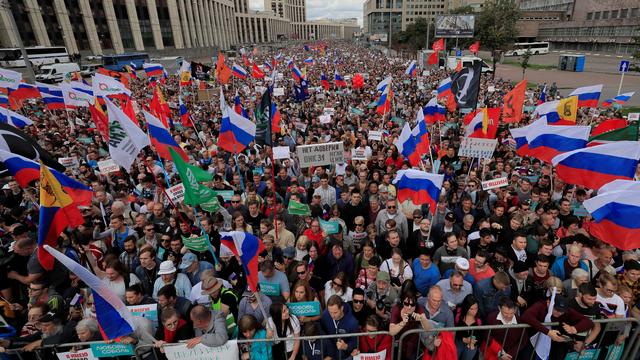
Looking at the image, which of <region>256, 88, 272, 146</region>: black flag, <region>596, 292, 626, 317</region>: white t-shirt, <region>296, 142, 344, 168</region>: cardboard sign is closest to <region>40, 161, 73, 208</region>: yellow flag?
<region>256, 88, 272, 146</region>: black flag

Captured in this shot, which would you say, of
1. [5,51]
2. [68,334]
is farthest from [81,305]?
[5,51]

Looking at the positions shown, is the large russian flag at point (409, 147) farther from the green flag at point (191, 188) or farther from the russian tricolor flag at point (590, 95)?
the russian tricolor flag at point (590, 95)

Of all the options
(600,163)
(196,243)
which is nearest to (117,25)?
(196,243)

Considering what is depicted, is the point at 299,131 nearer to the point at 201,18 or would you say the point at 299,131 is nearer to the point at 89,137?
the point at 89,137

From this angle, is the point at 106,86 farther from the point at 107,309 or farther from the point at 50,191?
the point at 107,309

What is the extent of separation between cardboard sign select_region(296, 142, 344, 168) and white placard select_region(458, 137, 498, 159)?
316 centimetres

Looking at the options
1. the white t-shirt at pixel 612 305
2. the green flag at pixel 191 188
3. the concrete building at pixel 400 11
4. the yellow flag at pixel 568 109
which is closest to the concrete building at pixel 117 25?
the green flag at pixel 191 188

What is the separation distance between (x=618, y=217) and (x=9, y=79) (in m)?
20.1

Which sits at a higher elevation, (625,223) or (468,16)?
(468,16)

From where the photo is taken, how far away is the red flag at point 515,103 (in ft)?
38.0

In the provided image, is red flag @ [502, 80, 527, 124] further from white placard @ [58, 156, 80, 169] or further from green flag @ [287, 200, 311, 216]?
white placard @ [58, 156, 80, 169]

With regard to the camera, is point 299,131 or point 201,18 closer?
point 299,131

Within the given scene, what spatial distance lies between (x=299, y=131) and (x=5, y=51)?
140ft

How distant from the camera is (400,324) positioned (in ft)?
12.9
